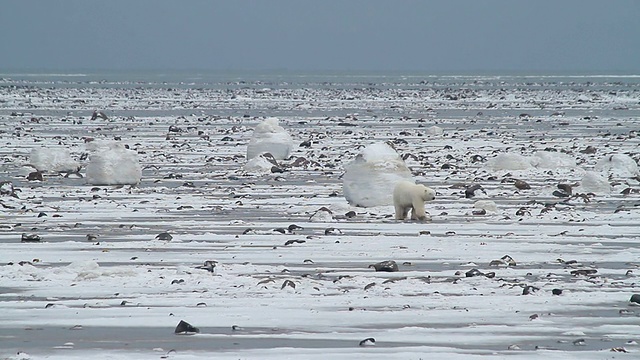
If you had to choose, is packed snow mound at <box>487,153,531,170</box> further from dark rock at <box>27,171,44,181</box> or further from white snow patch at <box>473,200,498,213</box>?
dark rock at <box>27,171,44,181</box>

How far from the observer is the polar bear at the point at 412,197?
1430cm

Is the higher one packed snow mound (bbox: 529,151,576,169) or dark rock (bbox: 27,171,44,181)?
packed snow mound (bbox: 529,151,576,169)

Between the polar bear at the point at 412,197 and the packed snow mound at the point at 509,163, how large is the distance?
6855 mm

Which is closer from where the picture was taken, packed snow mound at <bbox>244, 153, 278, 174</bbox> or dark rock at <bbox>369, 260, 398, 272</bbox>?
dark rock at <bbox>369, 260, 398, 272</bbox>

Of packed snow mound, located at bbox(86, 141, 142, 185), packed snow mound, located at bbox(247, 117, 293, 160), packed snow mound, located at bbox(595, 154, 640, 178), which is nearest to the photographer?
packed snow mound, located at bbox(86, 141, 142, 185)

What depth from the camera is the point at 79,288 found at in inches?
384

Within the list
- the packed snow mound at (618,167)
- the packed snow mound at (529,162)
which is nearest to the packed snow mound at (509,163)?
the packed snow mound at (529,162)

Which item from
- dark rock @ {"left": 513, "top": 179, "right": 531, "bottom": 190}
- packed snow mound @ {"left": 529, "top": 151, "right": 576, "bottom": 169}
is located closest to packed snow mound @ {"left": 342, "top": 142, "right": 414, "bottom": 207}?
dark rock @ {"left": 513, "top": 179, "right": 531, "bottom": 190}

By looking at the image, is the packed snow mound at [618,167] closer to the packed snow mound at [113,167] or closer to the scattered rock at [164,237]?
the packed snow mound at [113,167]

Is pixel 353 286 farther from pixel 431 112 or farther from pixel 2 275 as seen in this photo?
pixel 431 112

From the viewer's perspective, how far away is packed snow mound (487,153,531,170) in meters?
21.0

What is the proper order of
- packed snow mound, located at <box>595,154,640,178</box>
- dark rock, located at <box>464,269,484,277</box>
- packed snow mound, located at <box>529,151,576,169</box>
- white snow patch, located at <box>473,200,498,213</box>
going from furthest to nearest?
packed snow mound, located at <box>529,151,576,169</box> → packed snow mound, located at <box>595,154,640,178</box> → white snow patch, located at <box>473,200,498,213</box> → dark rock, located at <box>464,269,484,277</box>

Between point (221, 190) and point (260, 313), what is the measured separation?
9.59m

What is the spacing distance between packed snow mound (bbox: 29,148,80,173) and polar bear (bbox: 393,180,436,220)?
29.4ft
